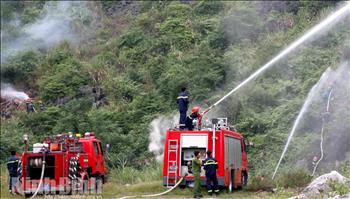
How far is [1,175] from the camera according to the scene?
28.3 m

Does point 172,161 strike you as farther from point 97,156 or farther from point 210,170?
point 97,156

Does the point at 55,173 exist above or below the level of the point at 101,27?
below

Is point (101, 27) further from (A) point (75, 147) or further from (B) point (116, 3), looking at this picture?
(A) point (75, 147)

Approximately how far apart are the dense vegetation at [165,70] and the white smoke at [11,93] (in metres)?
0.51

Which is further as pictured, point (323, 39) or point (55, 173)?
point (323, 39)

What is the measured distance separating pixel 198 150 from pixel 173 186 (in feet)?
4.48

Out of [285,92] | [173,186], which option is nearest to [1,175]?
[173,186]

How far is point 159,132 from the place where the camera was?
1268 inches

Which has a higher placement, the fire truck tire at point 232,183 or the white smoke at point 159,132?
the white smoke at point 159,132

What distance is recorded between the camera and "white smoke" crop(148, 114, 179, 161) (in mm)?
30166

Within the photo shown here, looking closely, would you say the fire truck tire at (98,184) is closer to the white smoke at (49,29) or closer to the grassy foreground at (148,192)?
the grassy foreground at (148,192)

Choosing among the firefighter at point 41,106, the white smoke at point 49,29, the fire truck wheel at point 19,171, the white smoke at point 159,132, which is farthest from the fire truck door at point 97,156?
the white smoke at point 49,29

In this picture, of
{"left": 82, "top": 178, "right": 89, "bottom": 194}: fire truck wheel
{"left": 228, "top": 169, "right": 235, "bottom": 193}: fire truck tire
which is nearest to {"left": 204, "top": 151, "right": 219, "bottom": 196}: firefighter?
{"left": 228, "top": 169, "right": 235, "bottom": 193}: fire truck tire

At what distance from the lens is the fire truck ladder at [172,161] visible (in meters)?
20.5
